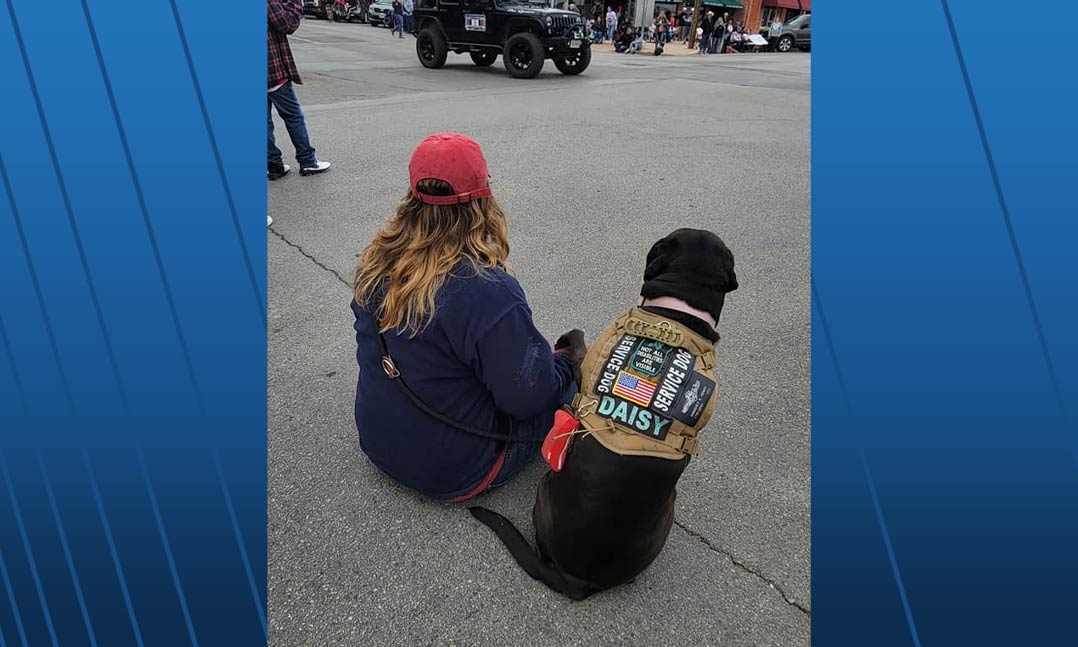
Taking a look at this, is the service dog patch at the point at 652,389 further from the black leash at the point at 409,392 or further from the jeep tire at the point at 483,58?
the jeep tire at the point at 483,58

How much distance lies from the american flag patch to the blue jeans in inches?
188

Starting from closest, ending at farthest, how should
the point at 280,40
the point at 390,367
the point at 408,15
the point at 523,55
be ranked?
the point at 390,367 → the point at 280,40 → the point at 523,55 → the point at 408,15

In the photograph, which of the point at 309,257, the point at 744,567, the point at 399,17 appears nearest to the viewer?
the point at 744,567

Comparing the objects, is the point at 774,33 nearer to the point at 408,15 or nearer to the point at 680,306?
the point at 408,15

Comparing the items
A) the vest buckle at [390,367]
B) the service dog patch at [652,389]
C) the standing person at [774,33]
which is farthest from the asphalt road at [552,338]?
the standing person at [774,33]

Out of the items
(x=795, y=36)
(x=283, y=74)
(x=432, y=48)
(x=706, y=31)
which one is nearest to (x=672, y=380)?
(x=283, y=74)

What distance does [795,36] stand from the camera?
1034 inches

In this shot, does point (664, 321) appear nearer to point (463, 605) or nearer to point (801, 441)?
point (463, 605)

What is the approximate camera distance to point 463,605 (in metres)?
1.96

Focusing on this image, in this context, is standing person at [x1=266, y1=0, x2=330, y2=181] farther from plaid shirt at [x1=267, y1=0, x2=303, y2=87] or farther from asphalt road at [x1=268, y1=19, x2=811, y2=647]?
asphalt road at [x1=268, y1=19, x2=811, y2=647]

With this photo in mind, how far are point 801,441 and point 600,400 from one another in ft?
4.74

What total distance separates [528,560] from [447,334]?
82 cm

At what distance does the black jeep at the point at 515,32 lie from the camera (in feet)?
39.8

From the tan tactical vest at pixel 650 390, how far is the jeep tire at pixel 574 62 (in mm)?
12141
